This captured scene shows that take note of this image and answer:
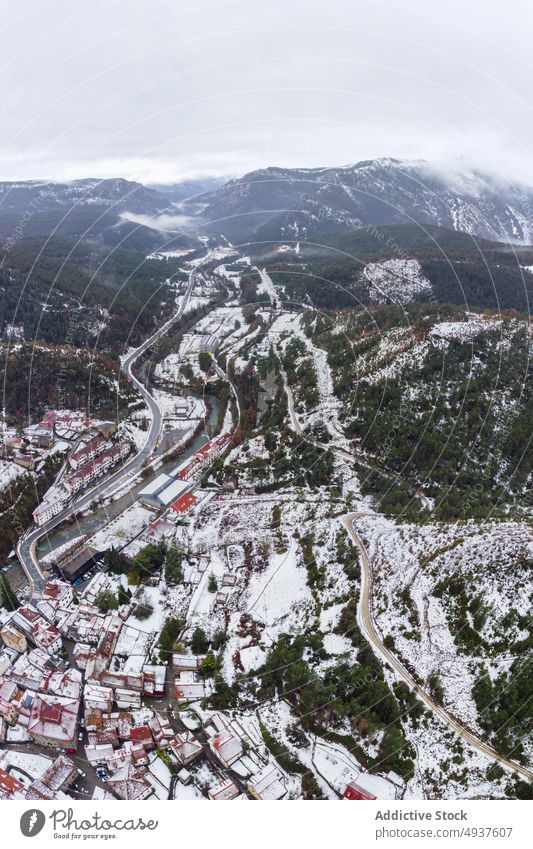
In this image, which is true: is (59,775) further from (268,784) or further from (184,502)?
(184,502)

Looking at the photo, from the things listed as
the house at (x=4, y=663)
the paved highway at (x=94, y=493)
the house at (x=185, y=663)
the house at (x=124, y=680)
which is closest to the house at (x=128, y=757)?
the house at (x=124, y=680)

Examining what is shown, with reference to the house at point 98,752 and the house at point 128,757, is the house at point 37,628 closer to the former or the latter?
the house at point 98,752

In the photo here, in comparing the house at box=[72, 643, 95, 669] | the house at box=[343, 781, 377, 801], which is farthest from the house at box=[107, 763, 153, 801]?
the house at box=[343, 781, 377, 801]

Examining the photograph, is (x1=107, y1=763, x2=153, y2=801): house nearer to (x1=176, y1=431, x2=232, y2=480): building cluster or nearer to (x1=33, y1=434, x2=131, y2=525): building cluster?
(x1=33, y1=434, x2=131, y2=525): building cluster

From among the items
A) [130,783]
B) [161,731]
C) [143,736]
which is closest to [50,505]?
[143,736]

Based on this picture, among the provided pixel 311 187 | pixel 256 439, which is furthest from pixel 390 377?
pixel 311 187

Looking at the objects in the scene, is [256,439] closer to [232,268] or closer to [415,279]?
[415,279]
